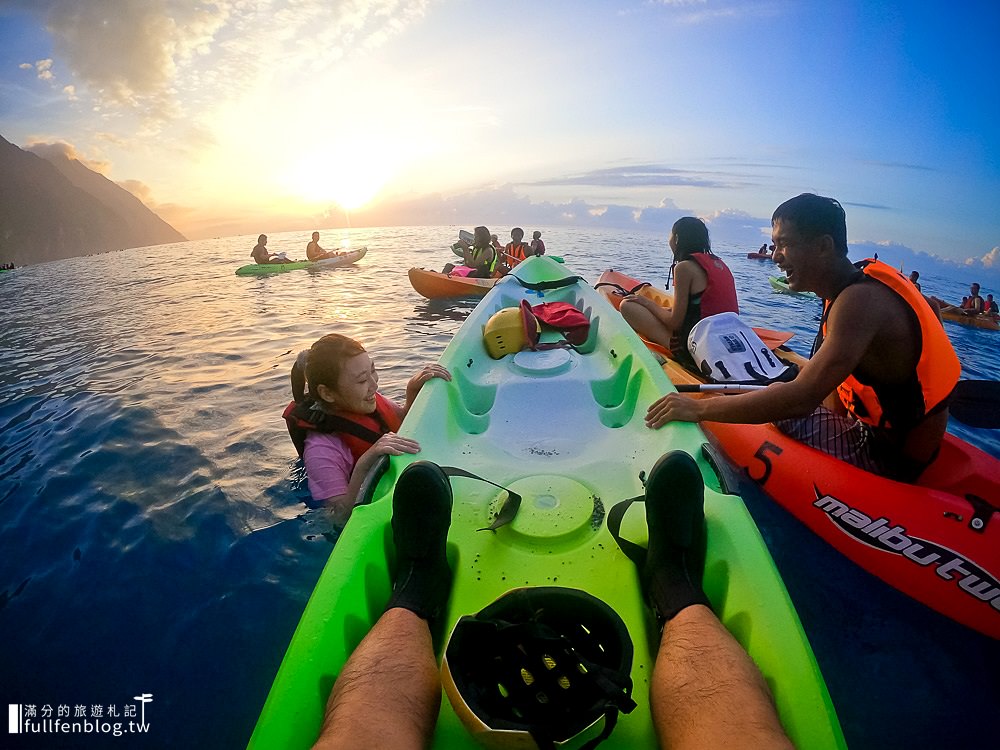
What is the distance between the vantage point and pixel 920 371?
2279mm

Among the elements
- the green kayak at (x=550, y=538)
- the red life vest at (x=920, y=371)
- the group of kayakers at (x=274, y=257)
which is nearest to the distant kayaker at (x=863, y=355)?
the red life vest at (x=920, y=371)

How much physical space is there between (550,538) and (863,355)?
175 cm

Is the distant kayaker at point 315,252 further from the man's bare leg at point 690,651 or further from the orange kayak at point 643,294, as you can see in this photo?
the man's bare leg at point 690,651

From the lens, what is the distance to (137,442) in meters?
4.36

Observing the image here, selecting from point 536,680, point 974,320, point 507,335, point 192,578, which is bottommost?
point 974,320

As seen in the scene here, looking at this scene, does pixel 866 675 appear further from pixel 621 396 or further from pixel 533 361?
pixel 533 361

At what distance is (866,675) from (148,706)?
3199mm

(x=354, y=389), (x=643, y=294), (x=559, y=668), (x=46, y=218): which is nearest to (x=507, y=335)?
(x=354, y=389)

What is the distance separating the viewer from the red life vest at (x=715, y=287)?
4789 mm

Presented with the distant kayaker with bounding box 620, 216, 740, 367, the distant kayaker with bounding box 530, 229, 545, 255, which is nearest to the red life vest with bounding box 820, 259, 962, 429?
the distant kayaker with bounding box 620, 216, 740, 367

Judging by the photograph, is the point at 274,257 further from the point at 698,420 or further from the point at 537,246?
the point at 698,420

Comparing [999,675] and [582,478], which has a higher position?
[582,478]

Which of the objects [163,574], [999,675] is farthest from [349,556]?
[999,675]

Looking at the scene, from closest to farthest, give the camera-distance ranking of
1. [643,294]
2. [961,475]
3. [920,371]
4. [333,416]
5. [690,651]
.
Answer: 1. [690,651]
2. [920,371]
3. [961,475]
4. [333,416]
5. [643,294]
